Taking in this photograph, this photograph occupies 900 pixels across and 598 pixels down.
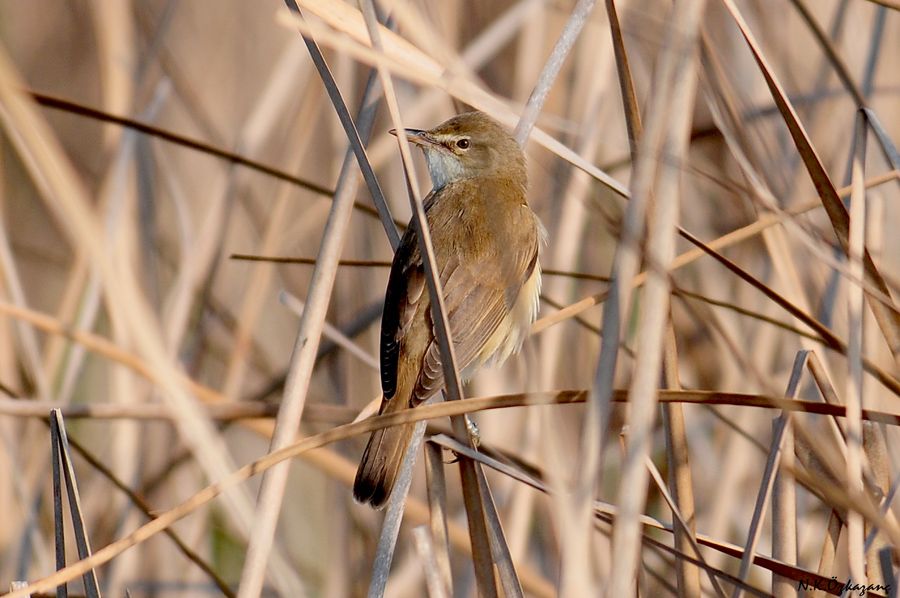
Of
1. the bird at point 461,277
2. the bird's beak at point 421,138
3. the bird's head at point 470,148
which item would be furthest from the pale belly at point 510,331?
the bird's beak at point 421,138

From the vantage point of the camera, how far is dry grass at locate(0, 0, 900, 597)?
175cm

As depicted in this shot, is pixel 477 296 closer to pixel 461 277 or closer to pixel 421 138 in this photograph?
pixel 461 277

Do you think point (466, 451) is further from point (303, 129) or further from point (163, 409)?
point (303, 129)

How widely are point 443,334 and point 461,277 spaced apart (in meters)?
1.26

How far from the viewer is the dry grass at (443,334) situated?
175 cm

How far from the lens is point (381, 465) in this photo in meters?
2.41

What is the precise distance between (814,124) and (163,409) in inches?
98.3

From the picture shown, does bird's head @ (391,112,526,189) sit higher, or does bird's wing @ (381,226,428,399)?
bird's head @ (391,112,526,189)

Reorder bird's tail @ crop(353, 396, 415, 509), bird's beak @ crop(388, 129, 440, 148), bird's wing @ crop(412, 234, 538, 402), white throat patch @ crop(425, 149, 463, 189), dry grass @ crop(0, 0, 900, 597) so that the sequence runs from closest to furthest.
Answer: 1. dry grass @ crop(0, 0, 900, 597)
2. bird's tail @ crop(353, 396, 415, 509)
3. bird's wing @ crop(412, 234, 538, 402)
4. bird's beak @ crop(388, 129, 440, 148)
5. white throat patch @ crop(425, 149, 463, 189)

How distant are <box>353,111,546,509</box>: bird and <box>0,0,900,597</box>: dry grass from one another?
0.11m

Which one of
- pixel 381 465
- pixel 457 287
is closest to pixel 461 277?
pixel 457 287

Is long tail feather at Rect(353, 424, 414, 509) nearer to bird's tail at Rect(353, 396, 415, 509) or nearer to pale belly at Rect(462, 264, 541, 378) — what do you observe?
A: bird's tail at Rect(353, 396, 415, 509)

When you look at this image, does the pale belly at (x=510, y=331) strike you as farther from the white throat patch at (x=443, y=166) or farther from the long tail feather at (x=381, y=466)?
the long tail feather at (x=381, y=466)

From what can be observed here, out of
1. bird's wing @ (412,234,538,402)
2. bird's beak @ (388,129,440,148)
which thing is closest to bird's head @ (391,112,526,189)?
bird's beak @ (388,129,440,148)
